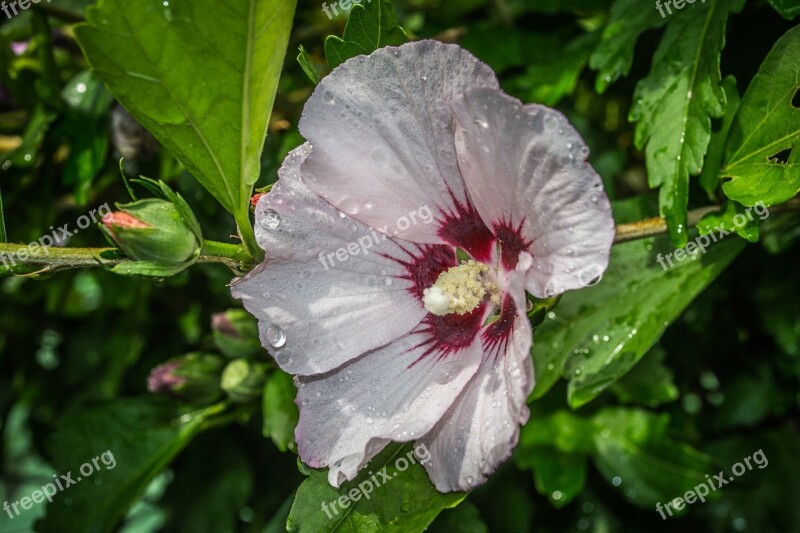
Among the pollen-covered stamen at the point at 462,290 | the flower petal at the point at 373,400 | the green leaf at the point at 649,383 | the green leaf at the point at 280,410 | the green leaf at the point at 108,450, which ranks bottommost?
the green leaf at the point at 108,450

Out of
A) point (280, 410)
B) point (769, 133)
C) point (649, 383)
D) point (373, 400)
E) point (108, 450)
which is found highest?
point (769, 133)

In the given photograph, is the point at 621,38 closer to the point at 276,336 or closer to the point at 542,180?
the point at 542,180

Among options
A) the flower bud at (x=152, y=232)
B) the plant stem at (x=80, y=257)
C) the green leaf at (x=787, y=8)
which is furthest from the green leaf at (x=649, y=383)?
the flower bud at (x=152, y=232)

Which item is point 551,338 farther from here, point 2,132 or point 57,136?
point 2,132

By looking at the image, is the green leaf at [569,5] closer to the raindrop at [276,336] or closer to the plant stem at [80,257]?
the plant stem at [80,257]

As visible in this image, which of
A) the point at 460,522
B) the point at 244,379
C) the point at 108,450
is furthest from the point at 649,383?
the point at 108,450

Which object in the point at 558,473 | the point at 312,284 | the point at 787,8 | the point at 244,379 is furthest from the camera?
the point at 558,473

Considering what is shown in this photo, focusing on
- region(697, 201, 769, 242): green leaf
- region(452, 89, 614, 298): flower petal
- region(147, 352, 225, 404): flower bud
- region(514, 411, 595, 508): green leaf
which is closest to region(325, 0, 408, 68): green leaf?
region(452, 89, 614, 298): flower petal

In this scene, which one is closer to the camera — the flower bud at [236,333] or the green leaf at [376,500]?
the green leaf at [376,500]

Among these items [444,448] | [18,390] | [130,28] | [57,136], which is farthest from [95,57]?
[18,390]
